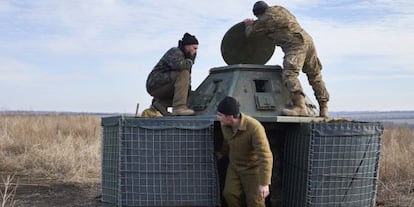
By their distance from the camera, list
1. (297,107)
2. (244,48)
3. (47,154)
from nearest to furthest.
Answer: (297,107) → (244,48) → (47,154)

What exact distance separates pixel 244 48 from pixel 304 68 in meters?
1.09

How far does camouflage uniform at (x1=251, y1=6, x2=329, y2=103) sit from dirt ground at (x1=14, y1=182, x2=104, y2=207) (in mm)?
3533

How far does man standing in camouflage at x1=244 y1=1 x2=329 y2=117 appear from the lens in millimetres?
7086

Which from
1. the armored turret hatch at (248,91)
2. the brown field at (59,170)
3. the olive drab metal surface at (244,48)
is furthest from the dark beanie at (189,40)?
the brown field at (59,170)

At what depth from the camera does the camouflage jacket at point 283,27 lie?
7270 mm

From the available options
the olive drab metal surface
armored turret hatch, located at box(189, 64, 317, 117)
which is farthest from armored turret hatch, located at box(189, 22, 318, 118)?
the olive drab metal surface

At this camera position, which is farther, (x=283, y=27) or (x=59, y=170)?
(x=59, y=170)

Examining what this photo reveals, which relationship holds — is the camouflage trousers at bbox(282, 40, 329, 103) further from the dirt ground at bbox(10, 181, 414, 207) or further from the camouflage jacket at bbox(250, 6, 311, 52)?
the dirt ground at bbox(10, 181, 414, 207)

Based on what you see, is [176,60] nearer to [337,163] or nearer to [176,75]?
[176,75]

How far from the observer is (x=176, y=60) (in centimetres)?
727

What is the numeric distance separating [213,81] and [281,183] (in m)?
1.46

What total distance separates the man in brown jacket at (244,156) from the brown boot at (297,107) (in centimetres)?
75

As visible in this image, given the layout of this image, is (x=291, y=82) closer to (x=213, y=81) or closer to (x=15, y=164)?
(x=213, y=81)

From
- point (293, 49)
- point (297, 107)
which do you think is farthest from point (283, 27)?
point (297, 107)
